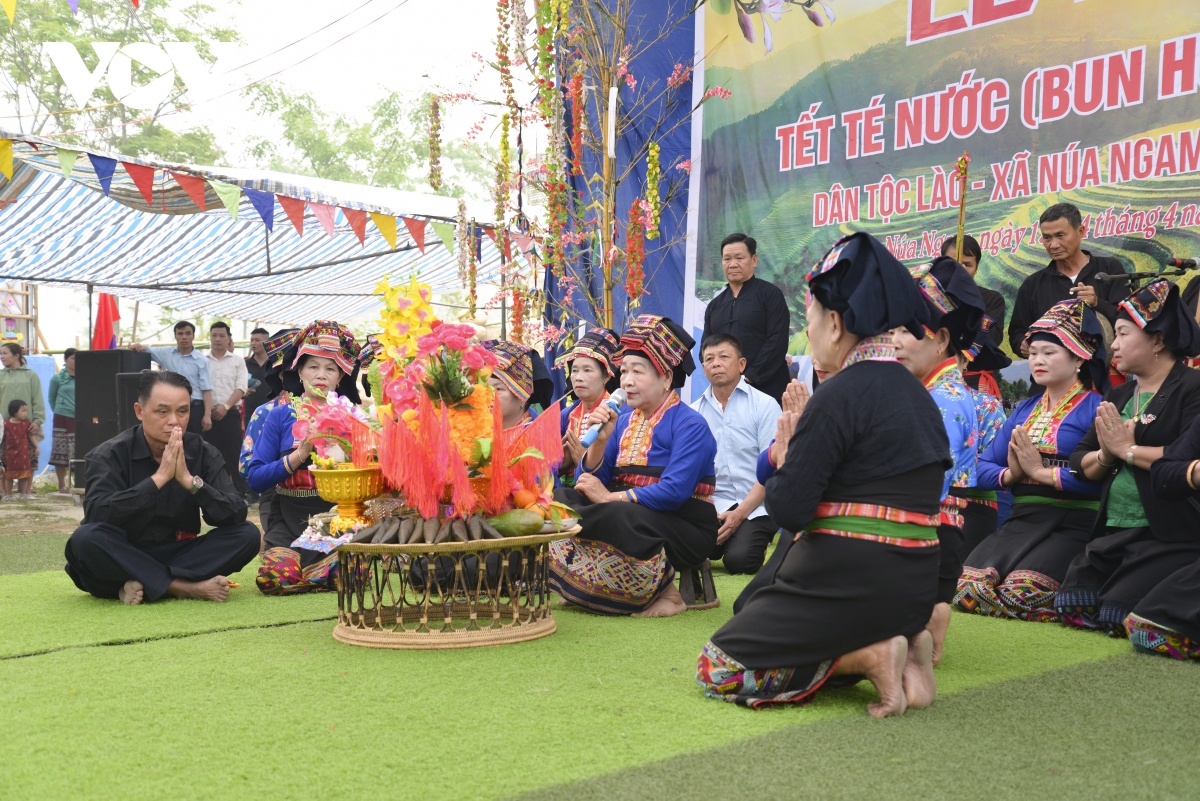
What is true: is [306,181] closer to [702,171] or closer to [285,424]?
[702,171]

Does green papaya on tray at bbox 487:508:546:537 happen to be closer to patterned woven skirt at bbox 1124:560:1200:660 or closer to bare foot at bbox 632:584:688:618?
bare foot at bbox 632:584:688:618

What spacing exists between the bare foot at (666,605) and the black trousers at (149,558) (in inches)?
82.8

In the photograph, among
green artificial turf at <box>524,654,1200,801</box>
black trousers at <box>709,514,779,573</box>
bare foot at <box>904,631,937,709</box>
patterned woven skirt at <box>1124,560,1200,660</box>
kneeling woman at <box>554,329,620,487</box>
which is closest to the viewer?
green artificial turf at <box>524,654,1200,801</box>

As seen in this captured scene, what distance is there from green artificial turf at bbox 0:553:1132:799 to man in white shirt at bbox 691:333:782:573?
4.77ft

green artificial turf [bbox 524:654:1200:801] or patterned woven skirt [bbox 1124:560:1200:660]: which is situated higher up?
patterned woven skirt [bbox 1124:560:1200:660]

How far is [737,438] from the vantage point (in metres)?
6.26

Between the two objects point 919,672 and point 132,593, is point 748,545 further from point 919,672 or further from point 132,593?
point 132,593

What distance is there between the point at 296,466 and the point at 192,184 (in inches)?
173

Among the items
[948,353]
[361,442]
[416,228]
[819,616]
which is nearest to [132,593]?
[361,442]

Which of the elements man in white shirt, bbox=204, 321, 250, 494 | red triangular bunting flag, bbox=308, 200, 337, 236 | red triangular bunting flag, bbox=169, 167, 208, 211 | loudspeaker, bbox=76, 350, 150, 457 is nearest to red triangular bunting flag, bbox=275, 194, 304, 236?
A: red triangular bunting flag, bbox=308, 200, 337, 236

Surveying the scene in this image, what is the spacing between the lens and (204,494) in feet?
16.9

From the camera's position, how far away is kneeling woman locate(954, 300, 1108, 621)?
15.5ft

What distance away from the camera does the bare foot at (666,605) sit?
4.77 metres

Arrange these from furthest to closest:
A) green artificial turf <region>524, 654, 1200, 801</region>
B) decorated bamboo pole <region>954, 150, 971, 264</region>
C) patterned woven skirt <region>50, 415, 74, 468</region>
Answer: patterned woven skirt <region>50, 415, 74, 468</region>
decorated bamboo pole <region>954, 150, 971, 264</region>
green artificial turf <region>524, 654, 1200, 801</region>
